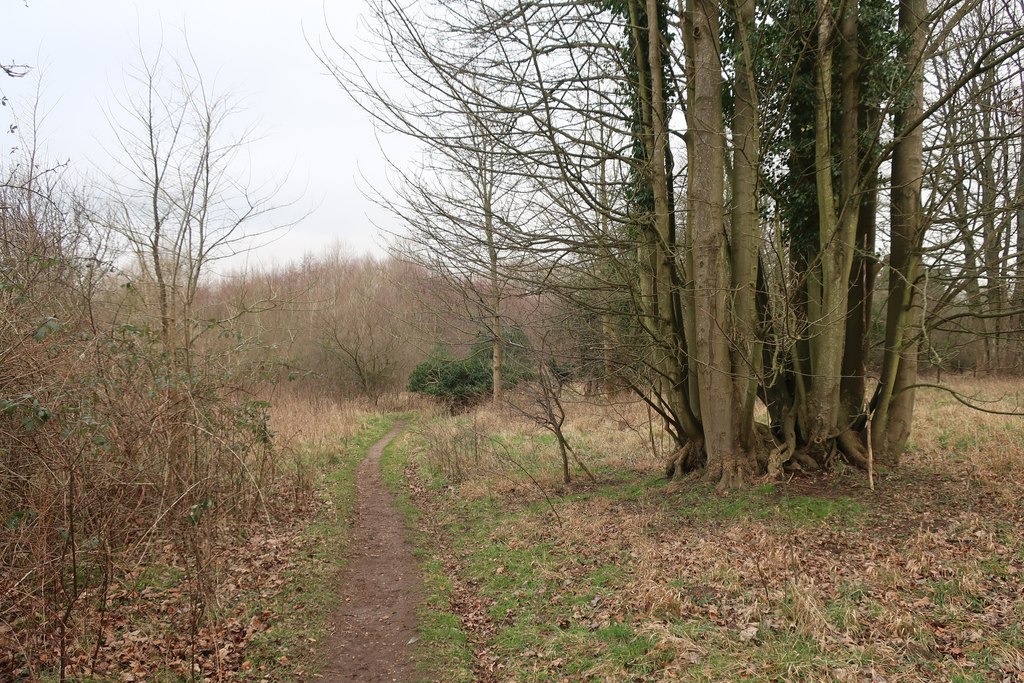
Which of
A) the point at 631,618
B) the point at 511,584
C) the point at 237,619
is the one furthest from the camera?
the point at 511,584

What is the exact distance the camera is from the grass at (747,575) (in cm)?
469

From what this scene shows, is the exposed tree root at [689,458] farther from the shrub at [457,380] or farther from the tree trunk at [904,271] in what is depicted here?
the shrub at [457,380]

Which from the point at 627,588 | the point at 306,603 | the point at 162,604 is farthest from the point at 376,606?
the point at 627,588

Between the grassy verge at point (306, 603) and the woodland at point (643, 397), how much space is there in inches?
1.6

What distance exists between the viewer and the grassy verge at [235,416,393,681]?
5539 millimetres

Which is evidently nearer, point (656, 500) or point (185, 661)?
point (185, 661)

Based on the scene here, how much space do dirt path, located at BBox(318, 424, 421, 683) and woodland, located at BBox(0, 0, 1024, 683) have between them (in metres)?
0.19

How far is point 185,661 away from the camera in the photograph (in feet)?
17.5

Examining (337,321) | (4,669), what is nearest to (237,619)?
(4,669)

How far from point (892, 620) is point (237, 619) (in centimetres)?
575

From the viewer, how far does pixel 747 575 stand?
6.19m

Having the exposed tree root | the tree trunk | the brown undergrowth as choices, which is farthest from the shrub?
the tree trunk

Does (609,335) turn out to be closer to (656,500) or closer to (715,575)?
(656,500)

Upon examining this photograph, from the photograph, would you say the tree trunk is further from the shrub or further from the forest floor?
the shrub
